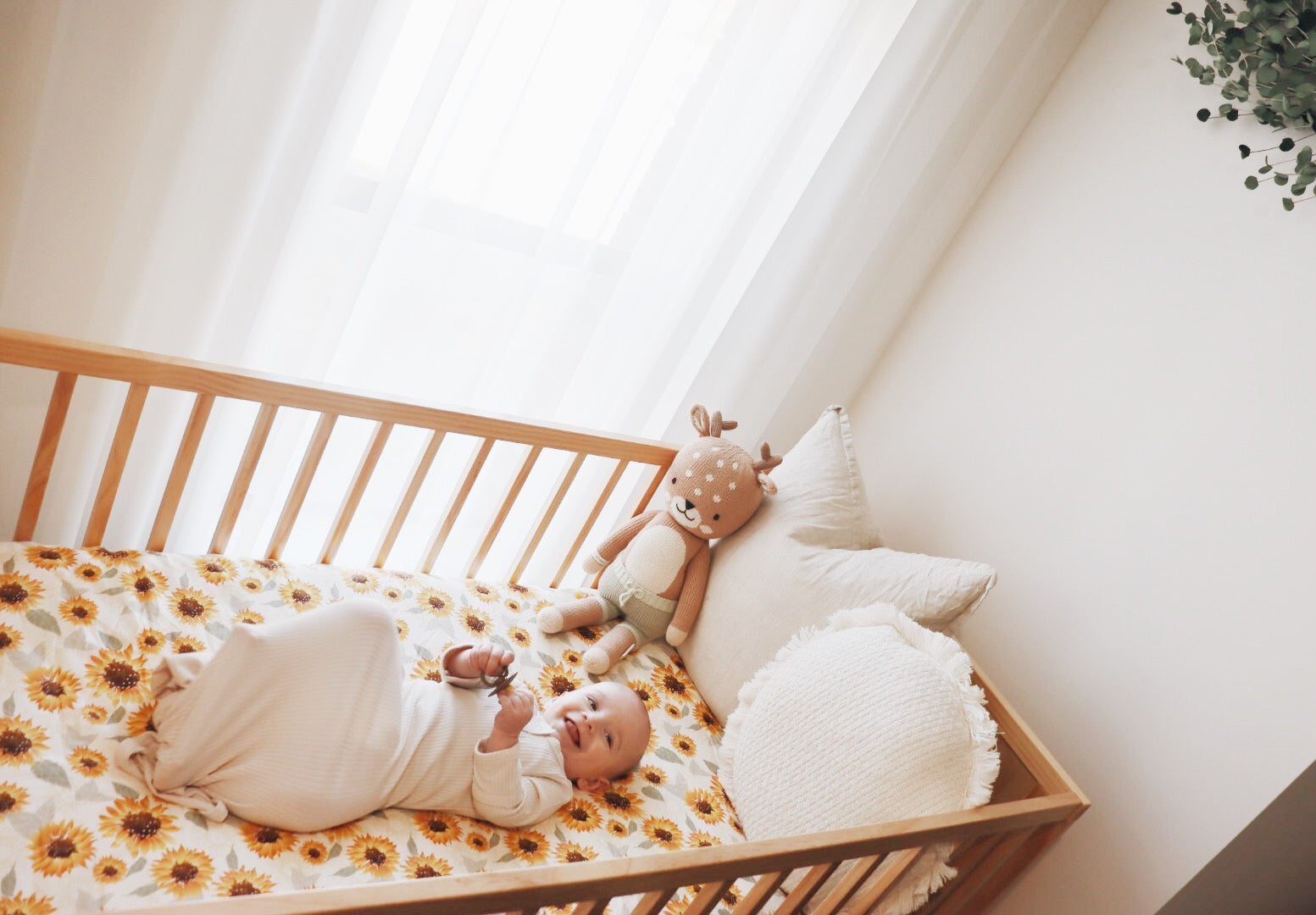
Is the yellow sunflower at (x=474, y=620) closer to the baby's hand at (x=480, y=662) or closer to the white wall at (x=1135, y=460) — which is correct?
the baby's hand at (x=480, y=662)

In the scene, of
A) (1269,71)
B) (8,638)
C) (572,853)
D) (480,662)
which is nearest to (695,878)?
(572,853)

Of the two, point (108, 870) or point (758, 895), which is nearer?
point (108, 870)

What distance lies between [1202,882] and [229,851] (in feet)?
4.61

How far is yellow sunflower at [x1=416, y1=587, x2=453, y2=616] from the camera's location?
166cm

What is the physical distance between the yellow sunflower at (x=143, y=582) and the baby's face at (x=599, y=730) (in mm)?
617

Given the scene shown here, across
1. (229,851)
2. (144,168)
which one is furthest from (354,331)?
(229,851)

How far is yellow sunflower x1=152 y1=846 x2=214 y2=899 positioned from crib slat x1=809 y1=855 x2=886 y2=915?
813 mm

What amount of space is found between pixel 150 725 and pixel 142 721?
16mm

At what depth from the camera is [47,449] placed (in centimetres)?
134

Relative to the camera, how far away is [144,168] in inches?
57.1

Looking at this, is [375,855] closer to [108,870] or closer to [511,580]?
[108,870]

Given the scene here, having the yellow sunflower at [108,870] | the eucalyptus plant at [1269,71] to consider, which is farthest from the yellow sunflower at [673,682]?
the eucalyptus plant at [1269,71]

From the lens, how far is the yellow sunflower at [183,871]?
1.04 metres

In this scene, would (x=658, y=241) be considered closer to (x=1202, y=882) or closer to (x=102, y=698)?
(x=102, y=698)
